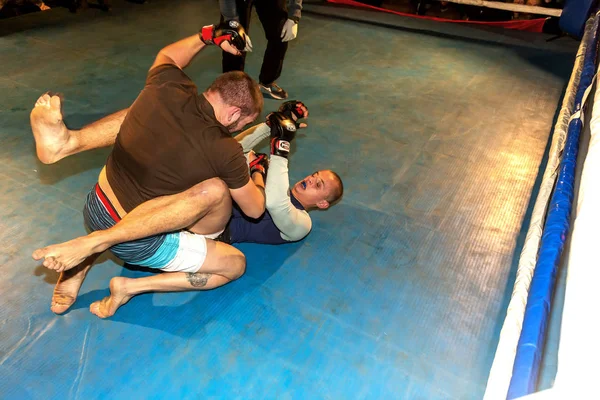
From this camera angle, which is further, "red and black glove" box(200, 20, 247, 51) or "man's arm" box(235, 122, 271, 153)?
"man's arm" box(235, 122, 271, 153)

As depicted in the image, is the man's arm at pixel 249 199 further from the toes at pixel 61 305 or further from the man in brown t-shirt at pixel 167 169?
the toes at pixel 61 305

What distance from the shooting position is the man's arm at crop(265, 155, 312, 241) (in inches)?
81.9

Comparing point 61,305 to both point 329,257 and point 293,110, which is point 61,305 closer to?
point 329,257

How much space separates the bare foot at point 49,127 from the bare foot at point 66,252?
45 centimetres

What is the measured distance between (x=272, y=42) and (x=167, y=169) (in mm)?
2529

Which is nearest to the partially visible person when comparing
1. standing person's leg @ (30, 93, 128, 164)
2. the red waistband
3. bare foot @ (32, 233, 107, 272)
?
standing person's leg @ (30, 93, 128, 164)

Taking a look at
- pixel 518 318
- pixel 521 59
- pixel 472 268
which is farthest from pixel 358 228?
pixel 521 59

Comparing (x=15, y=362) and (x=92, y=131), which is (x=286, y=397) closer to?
(x=15, y=362)

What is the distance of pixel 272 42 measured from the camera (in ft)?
12.6

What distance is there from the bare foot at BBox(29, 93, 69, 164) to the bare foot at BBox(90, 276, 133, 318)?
577 millimetres

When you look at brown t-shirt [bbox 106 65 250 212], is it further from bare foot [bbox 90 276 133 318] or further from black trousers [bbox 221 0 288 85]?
black trousers [bbox 221 0 288 85]

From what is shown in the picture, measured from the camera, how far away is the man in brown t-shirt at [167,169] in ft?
5.37

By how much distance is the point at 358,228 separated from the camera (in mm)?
2574

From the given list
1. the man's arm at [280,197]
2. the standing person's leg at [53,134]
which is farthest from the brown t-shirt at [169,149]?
the man's arm at [280,197]
